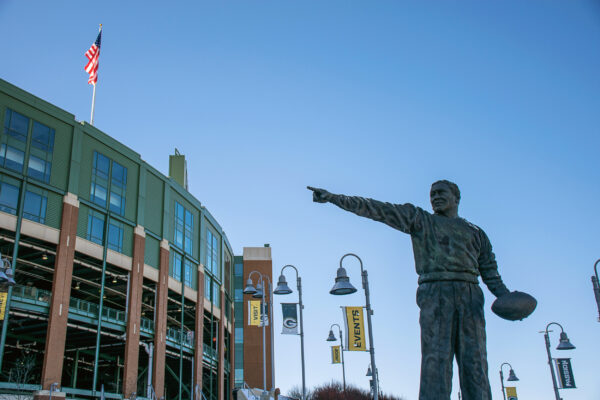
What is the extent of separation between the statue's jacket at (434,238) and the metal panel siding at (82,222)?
34.6 meters

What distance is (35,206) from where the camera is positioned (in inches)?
1355

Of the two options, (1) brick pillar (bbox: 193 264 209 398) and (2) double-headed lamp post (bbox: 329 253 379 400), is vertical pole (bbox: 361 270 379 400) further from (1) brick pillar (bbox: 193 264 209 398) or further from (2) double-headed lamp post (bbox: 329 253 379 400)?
(1) brick pillar (bbox: 193 264 209 398)

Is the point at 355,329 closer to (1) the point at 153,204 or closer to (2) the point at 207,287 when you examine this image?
(1) the point at 153,204

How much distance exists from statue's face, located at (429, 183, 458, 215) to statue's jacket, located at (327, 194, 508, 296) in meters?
0.12

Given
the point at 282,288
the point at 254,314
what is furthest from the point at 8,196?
the point at 282,288

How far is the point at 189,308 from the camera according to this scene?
168 ft

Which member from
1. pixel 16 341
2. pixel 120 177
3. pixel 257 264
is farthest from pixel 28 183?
pixel 257 264

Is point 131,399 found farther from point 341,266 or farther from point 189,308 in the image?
point 341,266

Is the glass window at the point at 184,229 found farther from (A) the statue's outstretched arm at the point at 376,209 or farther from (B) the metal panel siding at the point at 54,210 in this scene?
(A) the statue's outstretched arm at the point at 376,209

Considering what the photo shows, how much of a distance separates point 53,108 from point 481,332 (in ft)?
120

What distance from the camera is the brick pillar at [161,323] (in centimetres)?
4153

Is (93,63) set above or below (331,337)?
above

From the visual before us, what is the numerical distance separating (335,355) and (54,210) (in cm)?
2221

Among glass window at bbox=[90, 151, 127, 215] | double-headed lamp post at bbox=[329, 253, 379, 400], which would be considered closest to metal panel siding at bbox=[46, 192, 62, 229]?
glass window at bbox=[90, 151, 127, 215]
